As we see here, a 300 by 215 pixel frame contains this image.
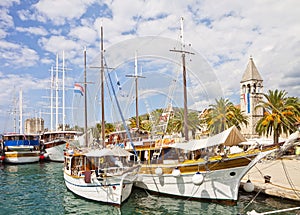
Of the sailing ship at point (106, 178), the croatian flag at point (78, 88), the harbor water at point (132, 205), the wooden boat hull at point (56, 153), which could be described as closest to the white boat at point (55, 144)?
the wooden boat hull at point (56, 153)

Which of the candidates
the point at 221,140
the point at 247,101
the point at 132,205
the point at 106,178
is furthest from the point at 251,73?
the point at 106,178

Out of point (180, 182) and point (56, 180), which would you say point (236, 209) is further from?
point (56, 180)

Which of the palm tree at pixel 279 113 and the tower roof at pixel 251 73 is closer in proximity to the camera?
the palm tree at pixel 279 113

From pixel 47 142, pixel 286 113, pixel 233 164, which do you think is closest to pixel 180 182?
pixel 233 164

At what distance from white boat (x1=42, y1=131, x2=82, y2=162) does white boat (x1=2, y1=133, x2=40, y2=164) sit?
2.79m

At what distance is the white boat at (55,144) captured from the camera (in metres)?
53.0

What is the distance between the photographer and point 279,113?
125 feet

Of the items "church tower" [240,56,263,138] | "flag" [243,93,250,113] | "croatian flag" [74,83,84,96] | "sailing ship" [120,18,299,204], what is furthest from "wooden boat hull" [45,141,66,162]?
"flag" [243,93,250,113]

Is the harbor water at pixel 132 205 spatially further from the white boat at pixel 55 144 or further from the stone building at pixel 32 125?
the stone building at pixel 32 125

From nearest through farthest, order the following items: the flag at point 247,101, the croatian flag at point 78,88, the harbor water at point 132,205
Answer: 1. the harbor water at point 132,205
2. the croatian flag at point 78,88
3. the flag at point 247,101

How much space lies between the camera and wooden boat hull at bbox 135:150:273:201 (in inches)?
707

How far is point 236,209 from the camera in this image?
17250mm

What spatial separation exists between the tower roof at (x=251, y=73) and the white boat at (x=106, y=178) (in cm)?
5211

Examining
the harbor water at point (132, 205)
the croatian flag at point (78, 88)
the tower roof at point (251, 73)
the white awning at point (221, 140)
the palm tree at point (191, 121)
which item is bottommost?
the harbor water at point (132, 205)
